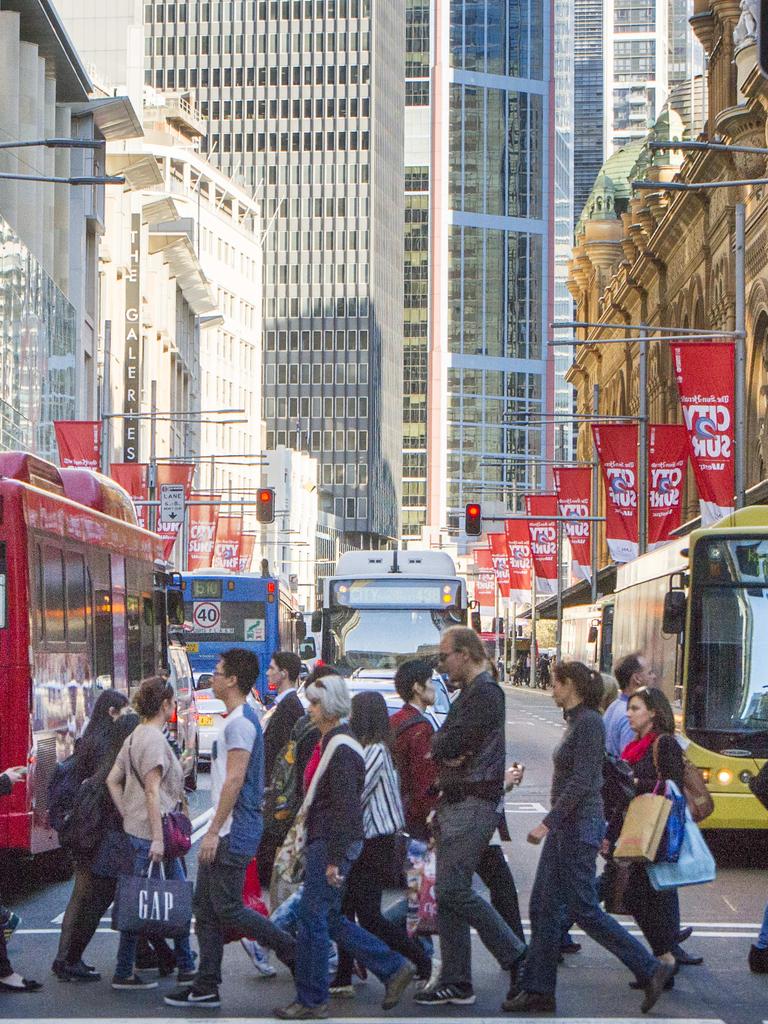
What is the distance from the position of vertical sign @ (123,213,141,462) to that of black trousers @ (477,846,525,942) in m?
73.9

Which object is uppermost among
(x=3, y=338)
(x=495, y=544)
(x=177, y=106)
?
(x=177, y=106)

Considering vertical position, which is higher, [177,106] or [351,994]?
[177,106]

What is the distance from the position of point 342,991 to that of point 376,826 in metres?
1.15

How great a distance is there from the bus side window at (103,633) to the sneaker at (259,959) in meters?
6.15

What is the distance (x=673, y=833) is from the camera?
34.4ft

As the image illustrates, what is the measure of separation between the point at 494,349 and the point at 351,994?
18584 centimetres

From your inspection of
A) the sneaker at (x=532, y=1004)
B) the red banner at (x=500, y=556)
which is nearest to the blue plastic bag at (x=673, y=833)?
the sneaker at (x=532, y=1004)

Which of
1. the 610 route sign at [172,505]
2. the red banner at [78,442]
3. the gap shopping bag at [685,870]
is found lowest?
the gap shopping bag at [685,870]

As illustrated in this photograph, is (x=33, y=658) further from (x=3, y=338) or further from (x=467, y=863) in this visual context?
(x=3, y=338)

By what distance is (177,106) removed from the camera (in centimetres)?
13575

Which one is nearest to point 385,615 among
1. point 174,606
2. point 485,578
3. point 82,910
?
point 174,606

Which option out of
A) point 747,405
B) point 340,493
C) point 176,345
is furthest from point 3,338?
point 340,493

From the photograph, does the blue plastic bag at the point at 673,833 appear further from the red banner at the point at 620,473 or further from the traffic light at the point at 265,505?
the traffic light at the point at 265,505

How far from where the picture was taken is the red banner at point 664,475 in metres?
40.8
